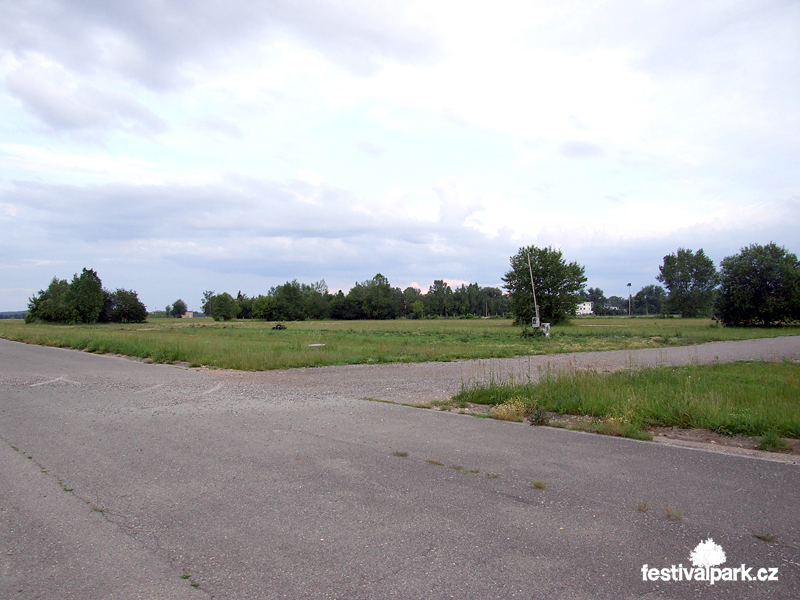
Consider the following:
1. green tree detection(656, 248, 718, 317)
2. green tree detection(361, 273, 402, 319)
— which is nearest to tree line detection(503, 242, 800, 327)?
green tree detection(656, 248, 718, 317)

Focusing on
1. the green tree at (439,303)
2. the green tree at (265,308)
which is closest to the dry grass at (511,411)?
the green tree at (265,308)

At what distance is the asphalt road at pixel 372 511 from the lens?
10.7ft

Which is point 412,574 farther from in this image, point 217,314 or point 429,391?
point 217,314

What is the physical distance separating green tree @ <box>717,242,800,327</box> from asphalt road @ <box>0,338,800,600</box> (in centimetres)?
5899

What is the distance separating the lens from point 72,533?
13.2 feet

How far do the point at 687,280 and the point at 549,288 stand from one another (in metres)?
78.1

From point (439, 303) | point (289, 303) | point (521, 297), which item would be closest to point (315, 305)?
point (289, 303)

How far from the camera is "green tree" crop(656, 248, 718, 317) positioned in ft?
389

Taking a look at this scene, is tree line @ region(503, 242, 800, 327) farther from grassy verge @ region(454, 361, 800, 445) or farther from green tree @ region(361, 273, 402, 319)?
green tree @ region(361, 273, 402, 319)

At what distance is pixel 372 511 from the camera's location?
172 inches

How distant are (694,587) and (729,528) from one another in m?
1.06

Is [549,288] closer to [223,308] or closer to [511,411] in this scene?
[511,411]

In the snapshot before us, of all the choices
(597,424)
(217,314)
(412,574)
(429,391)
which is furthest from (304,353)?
(217,314)

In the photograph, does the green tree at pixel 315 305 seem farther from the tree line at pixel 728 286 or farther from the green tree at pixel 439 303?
the tree line at pixel 728 286
